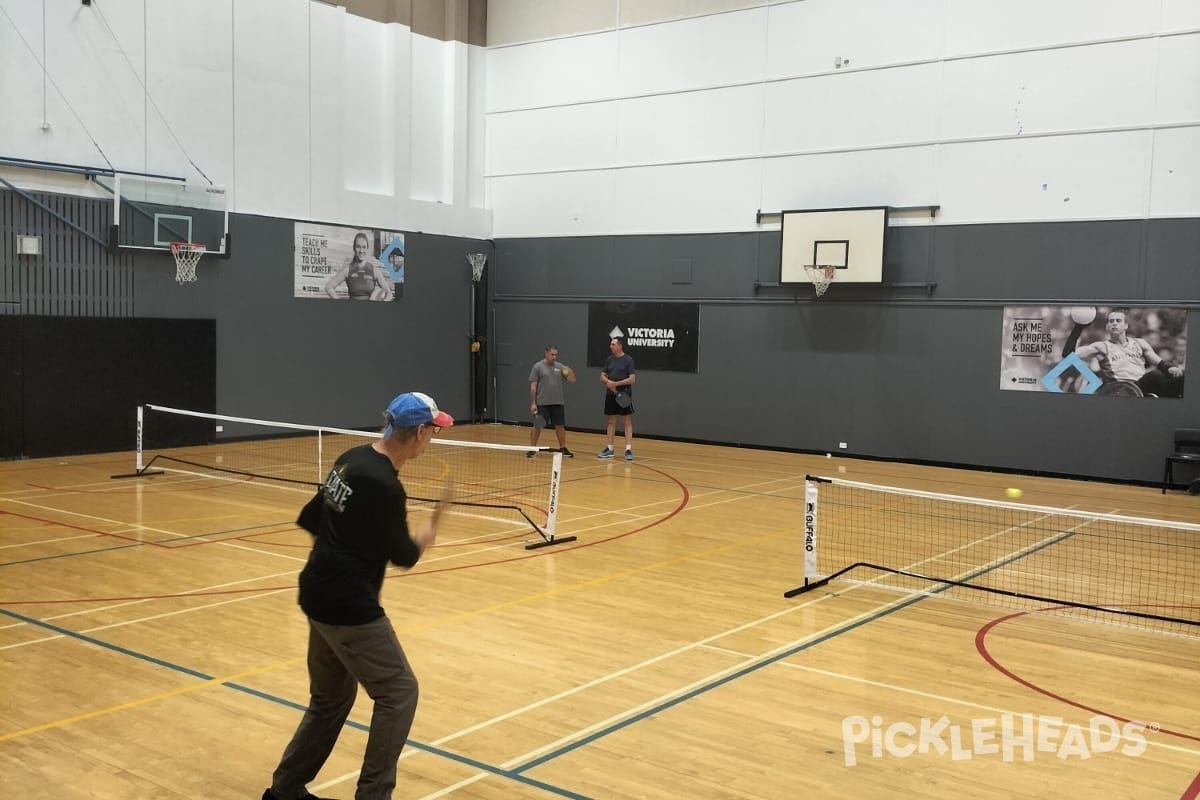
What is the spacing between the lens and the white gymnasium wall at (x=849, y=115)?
17.9 metres

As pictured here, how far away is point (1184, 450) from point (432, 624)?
45.5 ft

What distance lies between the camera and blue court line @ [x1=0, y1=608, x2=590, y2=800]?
18.0 feet

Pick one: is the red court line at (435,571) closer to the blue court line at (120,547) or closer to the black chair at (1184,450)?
the blue court line at (120,547)

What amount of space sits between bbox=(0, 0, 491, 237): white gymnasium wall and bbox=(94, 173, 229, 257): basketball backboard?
313mm

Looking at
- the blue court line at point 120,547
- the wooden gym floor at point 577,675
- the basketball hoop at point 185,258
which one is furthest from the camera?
the basketball hoop at point 185,258

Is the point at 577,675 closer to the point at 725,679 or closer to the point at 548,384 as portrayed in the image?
the point at 725,679

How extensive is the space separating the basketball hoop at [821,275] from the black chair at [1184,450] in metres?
6.52

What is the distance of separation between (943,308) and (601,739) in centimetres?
1554

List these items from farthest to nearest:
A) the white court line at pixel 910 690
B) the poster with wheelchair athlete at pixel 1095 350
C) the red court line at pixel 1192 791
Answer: the poster with wheelchair athlete at pixel 1095 350, the white court line at pixel 910 690, the red court line at pixel 1192 791

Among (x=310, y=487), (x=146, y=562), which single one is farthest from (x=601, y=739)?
(x=310, y=487)

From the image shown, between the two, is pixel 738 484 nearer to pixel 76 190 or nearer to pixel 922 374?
pixel 922 374

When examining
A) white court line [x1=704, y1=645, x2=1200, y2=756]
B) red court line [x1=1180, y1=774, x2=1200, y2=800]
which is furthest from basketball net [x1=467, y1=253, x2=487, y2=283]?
red court line [x1=1180, y1=774, x2=1200, y2=800]

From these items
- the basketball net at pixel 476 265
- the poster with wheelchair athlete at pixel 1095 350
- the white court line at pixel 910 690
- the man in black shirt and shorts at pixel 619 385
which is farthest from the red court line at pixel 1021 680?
the basketball net at pixel 476 265

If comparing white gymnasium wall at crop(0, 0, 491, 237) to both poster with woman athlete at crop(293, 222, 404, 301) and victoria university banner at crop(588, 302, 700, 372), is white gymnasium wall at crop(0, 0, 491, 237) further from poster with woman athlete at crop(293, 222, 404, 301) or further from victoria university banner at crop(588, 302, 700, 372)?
victoria university banner at crop(588, 302, 700, 372)
